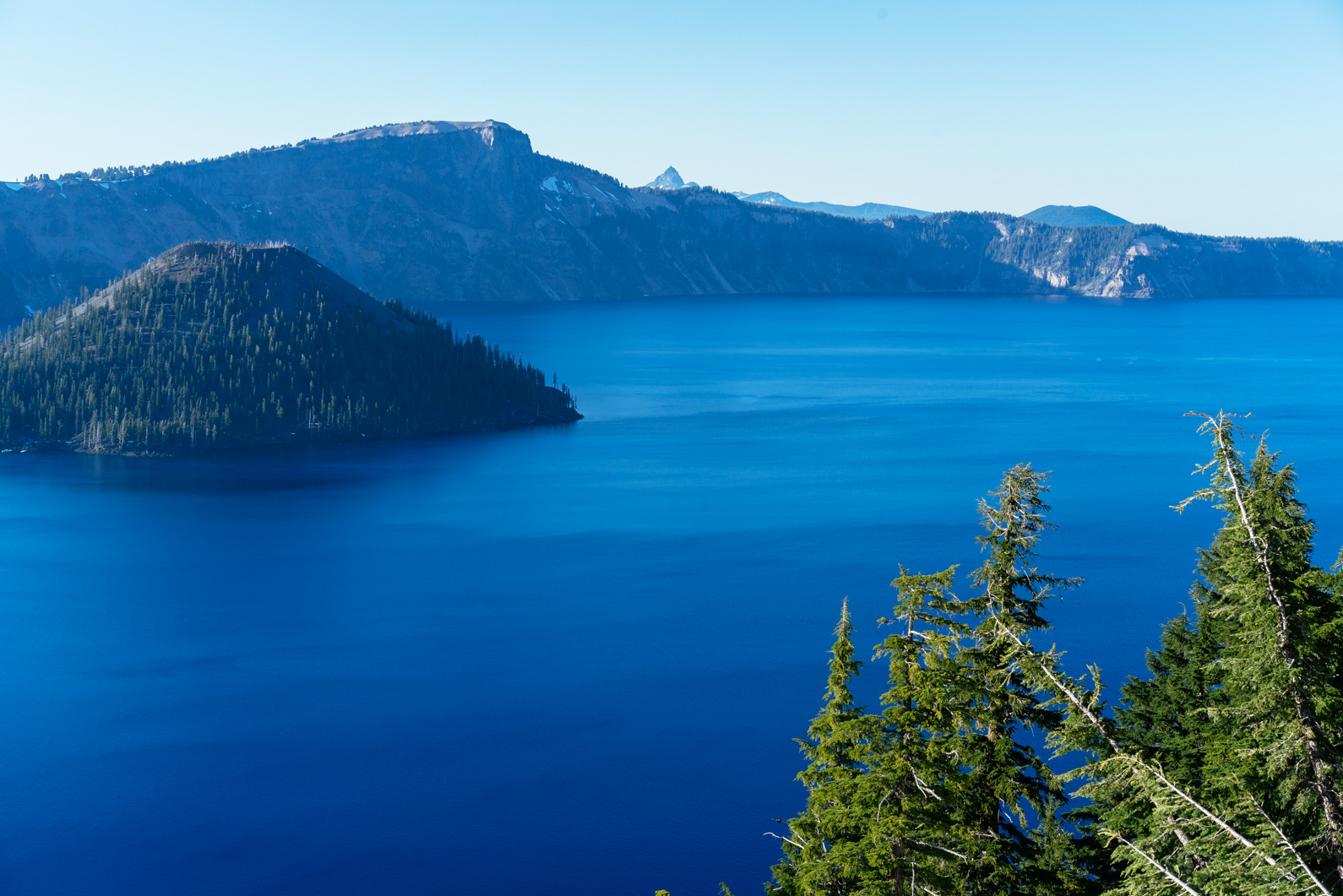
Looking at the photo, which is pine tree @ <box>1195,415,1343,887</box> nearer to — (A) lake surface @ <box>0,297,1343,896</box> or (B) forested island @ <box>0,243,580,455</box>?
(A) lake surface @ <box>0,297,1343,896</box>

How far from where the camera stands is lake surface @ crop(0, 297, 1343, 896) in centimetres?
4766

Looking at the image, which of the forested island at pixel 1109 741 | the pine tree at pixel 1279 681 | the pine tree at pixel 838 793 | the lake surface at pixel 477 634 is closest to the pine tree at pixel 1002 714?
the forested island at pixel 1109 741

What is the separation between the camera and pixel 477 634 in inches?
2911

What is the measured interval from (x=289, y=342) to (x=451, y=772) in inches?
5076

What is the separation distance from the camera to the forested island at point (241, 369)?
153000 mm

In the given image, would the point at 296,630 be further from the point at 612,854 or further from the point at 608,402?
the point at 608,402

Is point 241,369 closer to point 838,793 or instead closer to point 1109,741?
point 838,793

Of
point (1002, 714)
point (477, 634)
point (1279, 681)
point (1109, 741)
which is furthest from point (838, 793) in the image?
point (477, 634)

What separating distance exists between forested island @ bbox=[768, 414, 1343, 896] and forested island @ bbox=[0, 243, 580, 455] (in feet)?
459

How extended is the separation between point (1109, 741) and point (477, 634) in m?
58.9

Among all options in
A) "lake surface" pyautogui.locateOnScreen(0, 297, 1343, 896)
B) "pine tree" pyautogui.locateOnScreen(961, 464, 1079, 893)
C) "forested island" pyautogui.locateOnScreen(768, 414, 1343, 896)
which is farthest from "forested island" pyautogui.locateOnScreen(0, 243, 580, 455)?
"pine tree" pyautogui.locateOnScreen(961, 464, 1079, 893)

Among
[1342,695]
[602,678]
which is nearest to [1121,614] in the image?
[602,678]

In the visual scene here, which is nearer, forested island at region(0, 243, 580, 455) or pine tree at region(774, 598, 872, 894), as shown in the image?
pine tree at region(774, 598, 872, 894)

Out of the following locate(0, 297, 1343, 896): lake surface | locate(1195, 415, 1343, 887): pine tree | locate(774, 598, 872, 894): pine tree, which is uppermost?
locate(1195, 415, 1343, 887): pine tree
